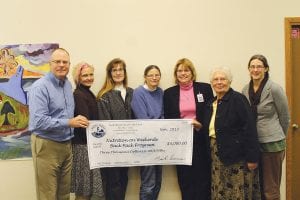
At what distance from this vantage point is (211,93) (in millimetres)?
3057

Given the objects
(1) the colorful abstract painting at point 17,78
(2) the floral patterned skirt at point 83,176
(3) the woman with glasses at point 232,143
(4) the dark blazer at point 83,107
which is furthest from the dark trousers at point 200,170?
(1) the colorful abstract painting at point 17,78

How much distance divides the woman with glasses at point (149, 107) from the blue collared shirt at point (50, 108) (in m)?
0.64

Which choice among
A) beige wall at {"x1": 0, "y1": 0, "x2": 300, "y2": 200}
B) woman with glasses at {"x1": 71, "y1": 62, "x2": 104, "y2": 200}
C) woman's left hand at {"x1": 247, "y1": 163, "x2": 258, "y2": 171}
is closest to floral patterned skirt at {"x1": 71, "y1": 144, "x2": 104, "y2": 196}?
woman with glasses at {"x1": 71, "y1": 62, "x2": 104, "y2": 200}

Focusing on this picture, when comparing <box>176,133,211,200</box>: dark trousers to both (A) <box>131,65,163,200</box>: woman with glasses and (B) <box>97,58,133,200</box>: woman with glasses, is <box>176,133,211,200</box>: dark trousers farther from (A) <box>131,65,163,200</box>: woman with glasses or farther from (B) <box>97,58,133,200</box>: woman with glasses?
(B) <box>97,58,133,200</box>: woman with glasses

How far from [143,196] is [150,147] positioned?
1.78ft

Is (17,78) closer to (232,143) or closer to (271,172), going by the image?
(232,143)

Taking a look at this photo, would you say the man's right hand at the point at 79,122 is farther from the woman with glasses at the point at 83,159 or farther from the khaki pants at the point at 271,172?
the khaki pants at the point at 271,172

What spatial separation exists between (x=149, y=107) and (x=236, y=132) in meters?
0.84

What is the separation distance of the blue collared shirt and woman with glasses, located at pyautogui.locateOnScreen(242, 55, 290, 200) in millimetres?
1589

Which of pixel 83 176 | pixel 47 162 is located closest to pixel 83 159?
pixel 83 176

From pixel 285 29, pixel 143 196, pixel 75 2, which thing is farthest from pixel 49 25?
pixel 285 29

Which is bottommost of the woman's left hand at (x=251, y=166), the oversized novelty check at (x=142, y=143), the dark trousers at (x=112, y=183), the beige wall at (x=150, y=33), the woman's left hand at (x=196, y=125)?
the dark trousers at (x=112, y=183)

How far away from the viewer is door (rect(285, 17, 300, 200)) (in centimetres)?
323

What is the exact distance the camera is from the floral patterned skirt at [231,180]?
8.34 ft
